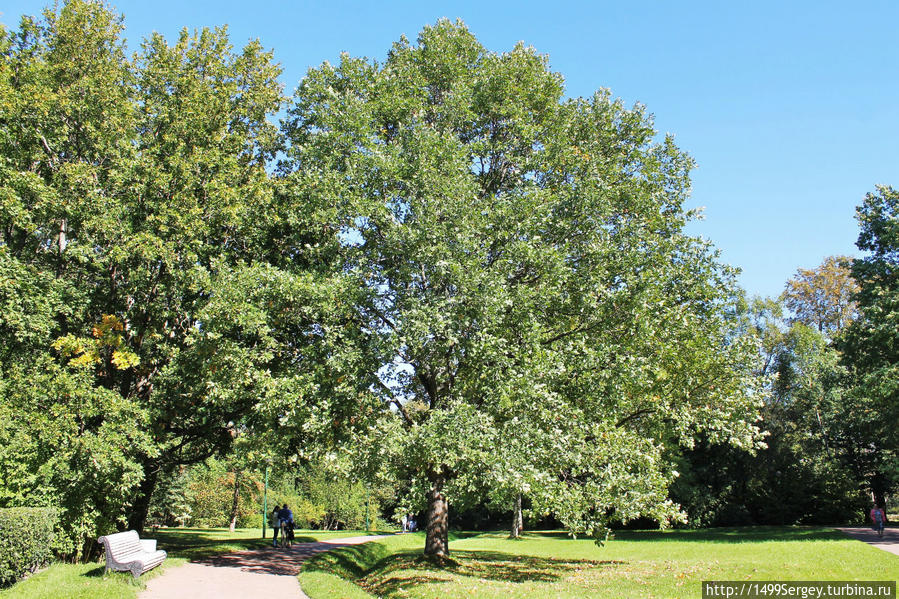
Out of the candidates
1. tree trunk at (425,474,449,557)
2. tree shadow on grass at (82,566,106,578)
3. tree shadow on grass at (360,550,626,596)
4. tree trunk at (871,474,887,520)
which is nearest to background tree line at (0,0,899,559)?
tree trunk at (425,474,449,557)

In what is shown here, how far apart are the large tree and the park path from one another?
3851mm

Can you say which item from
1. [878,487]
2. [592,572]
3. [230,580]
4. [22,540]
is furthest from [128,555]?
[878,487]

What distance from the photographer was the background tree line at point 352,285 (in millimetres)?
13484

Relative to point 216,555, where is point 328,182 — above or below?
above

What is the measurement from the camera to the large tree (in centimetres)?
1313

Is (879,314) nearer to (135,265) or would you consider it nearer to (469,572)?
(469,572)

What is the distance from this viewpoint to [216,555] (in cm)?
1878

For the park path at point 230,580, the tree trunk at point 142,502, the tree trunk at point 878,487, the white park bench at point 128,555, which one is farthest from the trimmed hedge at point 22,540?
the tree trunk at point 878,487

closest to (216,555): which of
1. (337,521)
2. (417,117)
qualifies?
(417,117)

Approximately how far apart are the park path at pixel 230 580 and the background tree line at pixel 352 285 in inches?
107

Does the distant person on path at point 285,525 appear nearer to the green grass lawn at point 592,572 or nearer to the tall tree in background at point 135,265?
the green grass lawn at point 592,572

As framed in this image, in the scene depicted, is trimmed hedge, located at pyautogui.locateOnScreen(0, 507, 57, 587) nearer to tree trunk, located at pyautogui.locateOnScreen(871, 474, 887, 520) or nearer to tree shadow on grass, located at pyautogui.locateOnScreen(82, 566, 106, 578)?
tree shadow on grass, located at pyautogui.locateOnScreen(82, 566, 106, 578)

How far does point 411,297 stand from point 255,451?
18.8ft

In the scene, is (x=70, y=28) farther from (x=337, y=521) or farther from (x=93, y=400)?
(x=337, y=521)
